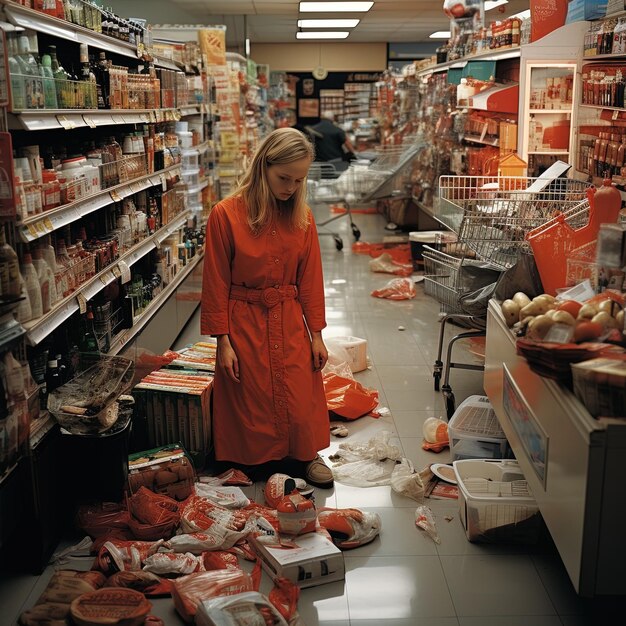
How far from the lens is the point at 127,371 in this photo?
12.4ft

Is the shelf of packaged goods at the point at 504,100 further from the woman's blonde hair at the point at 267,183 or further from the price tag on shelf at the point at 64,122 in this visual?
the price tag on shelf at the point at 64,122

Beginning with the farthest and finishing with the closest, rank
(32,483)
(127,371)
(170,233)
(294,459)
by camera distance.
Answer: (170,233) < (294,459) < (127,371) < (32,483)

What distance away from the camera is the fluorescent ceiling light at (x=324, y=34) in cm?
1879

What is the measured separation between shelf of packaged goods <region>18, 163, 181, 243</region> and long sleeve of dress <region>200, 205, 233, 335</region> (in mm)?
617

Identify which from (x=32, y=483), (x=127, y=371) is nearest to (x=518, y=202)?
(x=127, y=371)

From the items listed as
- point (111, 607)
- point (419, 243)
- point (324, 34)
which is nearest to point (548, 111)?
point (419, 243)

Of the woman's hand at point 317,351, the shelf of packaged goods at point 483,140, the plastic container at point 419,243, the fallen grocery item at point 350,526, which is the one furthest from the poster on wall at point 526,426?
the plastic container at point 419,243

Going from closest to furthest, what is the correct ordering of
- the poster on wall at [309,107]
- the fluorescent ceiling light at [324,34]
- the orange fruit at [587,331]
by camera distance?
the orange fruit at [587,331], the fluorescent ceiling light at [324,34], the poster on wall at [309,107]

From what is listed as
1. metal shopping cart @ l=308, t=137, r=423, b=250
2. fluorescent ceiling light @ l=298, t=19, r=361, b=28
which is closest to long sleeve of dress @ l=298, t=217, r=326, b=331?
metal shopping cart @ l=308, t=137, r=423, b=250

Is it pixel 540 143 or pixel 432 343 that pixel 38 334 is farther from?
pixel 540 143

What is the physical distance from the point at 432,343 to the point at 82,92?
11.4 ft

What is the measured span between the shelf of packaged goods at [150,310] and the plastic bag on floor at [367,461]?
1.31 metres

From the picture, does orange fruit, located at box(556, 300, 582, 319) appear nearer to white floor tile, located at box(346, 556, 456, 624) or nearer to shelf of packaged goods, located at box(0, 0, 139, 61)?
white floor tile, located at box(346, 556, 456, 624)

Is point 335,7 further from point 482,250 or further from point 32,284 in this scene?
point 32,284
